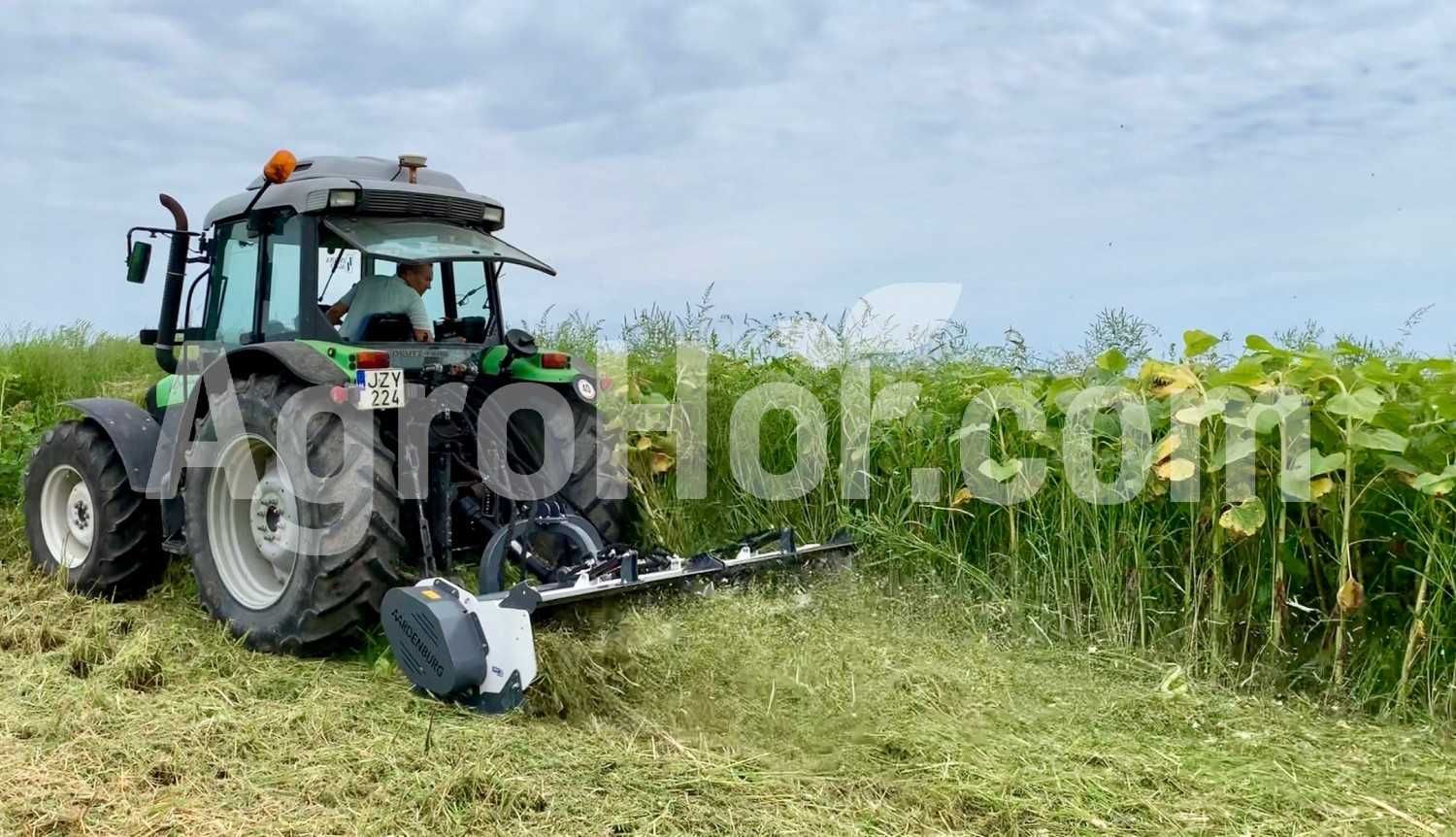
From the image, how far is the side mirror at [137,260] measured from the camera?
5.95 m

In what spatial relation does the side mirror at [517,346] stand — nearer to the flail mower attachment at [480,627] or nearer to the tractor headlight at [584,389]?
the tractor headlight at [584,389]

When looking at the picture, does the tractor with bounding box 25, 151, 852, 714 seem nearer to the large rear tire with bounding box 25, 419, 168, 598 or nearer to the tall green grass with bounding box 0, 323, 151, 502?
the large rear tire with bounding box 25, 419, 168, 598

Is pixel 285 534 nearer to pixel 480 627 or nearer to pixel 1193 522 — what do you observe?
pixel 480 627

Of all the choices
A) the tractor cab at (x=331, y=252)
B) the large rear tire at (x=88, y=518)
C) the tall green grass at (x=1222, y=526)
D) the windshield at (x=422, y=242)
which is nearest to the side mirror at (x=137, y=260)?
the tractor cab at (x=331, y=252)

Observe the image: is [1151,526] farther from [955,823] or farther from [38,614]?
[38,614]

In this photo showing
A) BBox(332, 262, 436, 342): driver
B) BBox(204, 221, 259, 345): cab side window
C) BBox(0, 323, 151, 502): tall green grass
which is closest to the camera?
BBox(332, 262, 436, 342): driver

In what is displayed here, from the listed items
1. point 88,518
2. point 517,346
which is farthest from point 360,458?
point 88,518

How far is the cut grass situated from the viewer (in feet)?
11.0

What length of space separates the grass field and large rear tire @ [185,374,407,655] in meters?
0.17

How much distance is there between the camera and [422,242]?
5203 mm

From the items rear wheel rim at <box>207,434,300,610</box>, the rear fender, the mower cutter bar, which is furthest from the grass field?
the rear fender

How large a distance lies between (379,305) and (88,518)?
2.26m

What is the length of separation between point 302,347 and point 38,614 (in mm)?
2108

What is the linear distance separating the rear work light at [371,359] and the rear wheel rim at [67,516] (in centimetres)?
244
